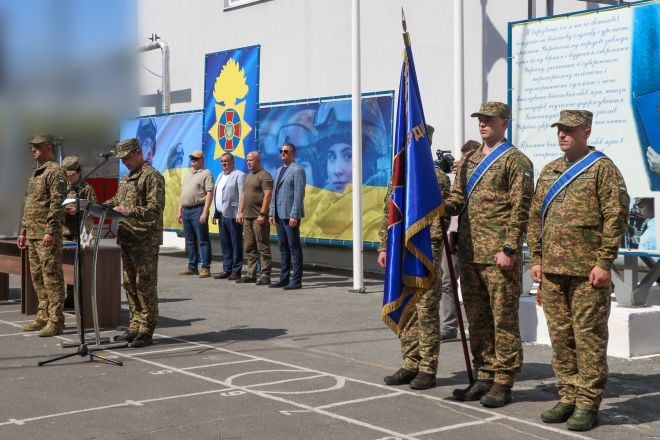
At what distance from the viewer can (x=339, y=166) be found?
14.8m

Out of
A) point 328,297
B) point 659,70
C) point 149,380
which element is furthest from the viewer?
point 328,297

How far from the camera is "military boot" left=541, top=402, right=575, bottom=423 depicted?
631 centimetres

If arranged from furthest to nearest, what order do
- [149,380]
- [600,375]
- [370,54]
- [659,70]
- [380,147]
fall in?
[370,54] → [380,147] → [659,70] → [149,380] → [600,375]

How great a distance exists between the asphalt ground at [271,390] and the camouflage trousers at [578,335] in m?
0.26

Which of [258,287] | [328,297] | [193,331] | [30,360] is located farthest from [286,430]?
[258,287]

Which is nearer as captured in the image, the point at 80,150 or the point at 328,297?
the point at 328,297

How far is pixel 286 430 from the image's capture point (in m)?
6.19

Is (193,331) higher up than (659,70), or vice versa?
(659,70)

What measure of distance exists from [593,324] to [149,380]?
11.8 ft

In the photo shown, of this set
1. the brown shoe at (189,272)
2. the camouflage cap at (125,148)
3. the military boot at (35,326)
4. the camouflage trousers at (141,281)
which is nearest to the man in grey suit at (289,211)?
the brown shoe at (189,272)

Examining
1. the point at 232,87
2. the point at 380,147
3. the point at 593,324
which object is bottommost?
the point at 593,324

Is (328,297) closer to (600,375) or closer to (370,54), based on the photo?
(370,54)

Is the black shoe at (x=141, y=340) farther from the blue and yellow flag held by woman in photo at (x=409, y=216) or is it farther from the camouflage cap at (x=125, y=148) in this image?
the blue and yellow flag held by woman in photo at (x=409, y=216)

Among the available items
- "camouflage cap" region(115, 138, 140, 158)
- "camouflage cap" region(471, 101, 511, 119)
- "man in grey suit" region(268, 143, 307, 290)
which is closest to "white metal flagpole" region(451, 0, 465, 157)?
"man in grey suit" region(268, 143, 307, 290)
